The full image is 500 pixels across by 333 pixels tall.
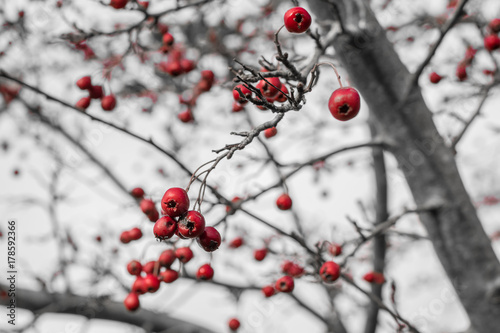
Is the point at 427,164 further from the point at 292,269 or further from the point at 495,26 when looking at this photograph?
the point at 292,269

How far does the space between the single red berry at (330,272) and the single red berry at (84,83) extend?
6.90 feet

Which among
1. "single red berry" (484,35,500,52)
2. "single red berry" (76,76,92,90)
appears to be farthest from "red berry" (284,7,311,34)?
"single red berry" (484,35,500,52)

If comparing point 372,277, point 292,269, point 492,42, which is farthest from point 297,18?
point 372,277

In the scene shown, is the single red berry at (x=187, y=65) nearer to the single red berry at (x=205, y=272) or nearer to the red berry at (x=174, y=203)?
the single red berry at (x=205, y=272)

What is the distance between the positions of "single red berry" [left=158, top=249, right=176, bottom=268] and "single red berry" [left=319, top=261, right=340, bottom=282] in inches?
35.7

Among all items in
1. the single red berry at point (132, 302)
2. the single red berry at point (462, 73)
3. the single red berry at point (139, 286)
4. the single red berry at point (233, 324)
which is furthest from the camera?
the single red berry at point (462, 73)

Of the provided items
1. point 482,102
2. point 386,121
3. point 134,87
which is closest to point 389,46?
point 386,121

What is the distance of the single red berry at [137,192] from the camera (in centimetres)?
245

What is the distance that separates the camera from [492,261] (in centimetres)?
293

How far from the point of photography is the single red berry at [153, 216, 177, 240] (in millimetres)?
1393

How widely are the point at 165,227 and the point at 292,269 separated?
139cm

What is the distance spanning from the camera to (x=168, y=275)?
2131mm

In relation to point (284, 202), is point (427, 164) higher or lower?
higher

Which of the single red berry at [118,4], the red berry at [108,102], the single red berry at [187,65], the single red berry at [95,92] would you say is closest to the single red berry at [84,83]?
the single red berry at [95,92]
